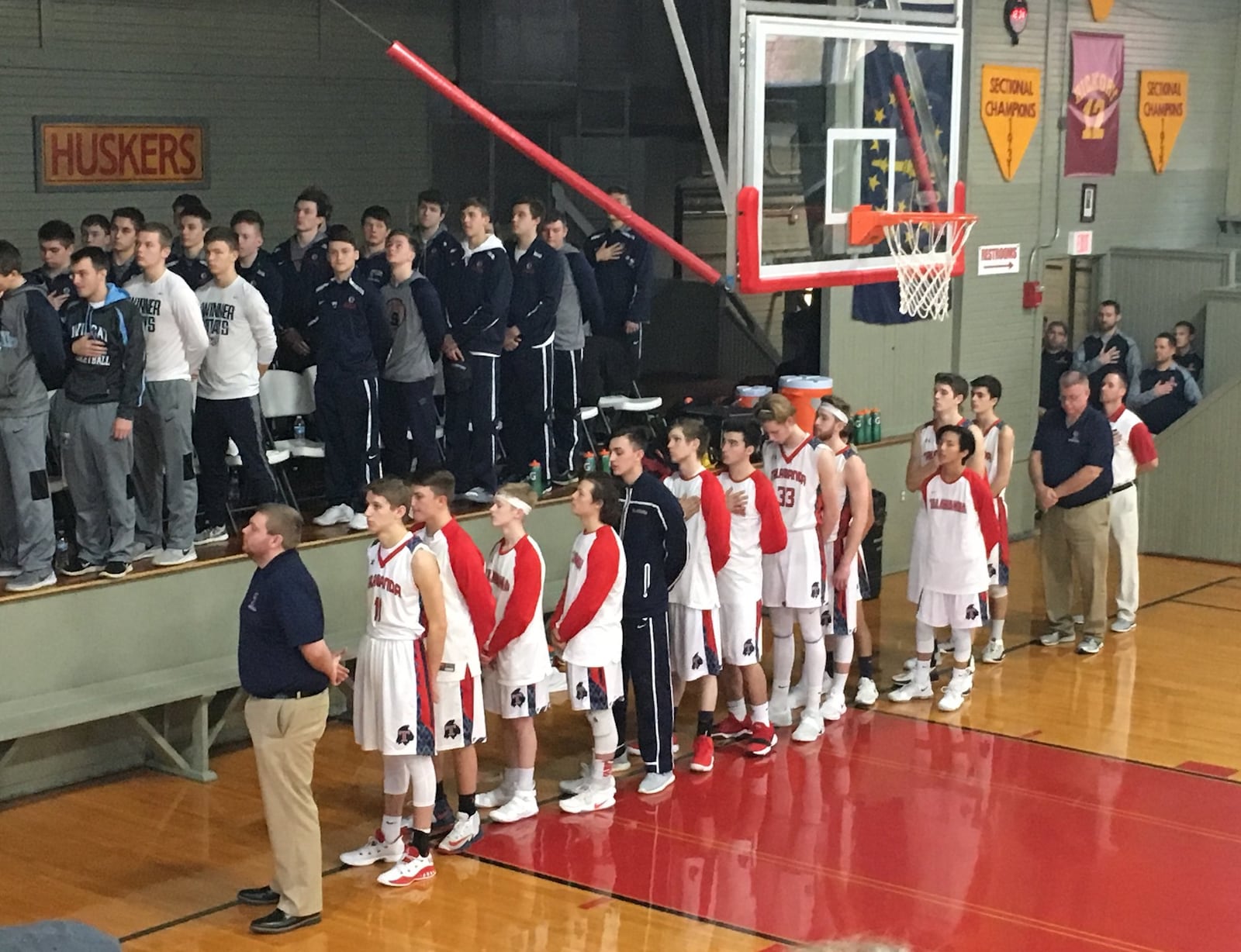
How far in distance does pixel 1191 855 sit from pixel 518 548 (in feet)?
10.8

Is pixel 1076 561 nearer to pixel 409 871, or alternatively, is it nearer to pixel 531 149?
pixel 531 149

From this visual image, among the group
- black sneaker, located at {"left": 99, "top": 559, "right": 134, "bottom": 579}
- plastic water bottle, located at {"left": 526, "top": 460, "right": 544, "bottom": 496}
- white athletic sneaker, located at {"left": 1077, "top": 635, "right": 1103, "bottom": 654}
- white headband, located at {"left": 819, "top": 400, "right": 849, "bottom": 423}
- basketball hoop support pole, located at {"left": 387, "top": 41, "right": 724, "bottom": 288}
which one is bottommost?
white athletic sneaker, located at {"left": 1077, "top": 635, "right": 1103, "bottom": 654}

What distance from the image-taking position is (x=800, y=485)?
363 inches

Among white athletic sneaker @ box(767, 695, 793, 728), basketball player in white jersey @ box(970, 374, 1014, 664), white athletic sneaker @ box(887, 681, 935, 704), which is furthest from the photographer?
basketball player in white jersey @ box(970, 374, 1014, 664)

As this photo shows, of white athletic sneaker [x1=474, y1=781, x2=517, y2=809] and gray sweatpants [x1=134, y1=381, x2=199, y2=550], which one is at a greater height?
gray sweatpants [x1=134, y1=381, x2=199, y2=550]

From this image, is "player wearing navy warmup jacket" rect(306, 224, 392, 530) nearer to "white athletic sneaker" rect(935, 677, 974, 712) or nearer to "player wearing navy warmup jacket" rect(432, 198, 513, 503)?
"player wearing navy warmup jacket" rect(432, 198, 513, 503)

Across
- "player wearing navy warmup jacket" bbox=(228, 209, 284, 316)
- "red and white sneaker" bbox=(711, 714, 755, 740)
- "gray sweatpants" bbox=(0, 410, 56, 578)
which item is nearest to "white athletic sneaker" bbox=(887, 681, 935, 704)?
"red and white sneaker" bbox=(711, 714, 755, 740)

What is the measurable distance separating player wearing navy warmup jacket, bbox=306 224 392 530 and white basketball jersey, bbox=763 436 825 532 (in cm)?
232

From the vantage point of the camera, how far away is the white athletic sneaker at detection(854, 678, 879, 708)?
32.5 ft

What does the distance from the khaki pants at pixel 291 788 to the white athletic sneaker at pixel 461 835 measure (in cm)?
84

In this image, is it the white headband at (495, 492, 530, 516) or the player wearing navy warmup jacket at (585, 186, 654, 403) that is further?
the player wearing navy warmup jacket at (585, 186, 654, 403)

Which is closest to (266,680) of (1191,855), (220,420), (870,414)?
(220,420)

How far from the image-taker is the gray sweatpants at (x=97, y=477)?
27.3 ft

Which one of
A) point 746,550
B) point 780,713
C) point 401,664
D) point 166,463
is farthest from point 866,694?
point 166,463
